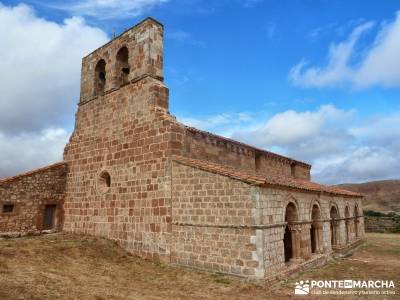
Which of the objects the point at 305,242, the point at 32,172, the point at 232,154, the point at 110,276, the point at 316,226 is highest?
the point at 232,154

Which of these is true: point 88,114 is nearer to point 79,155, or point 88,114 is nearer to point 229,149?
point 79,155

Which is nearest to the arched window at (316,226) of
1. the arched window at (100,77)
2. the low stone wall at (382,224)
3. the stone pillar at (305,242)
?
the stone pillar at (305,242)

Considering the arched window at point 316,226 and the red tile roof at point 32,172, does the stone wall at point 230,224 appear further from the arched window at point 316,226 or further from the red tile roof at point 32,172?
the red tile roof at point 32,172

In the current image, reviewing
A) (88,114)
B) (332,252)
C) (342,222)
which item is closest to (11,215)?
(88,114)

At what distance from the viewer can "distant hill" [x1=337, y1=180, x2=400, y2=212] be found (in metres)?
44.8

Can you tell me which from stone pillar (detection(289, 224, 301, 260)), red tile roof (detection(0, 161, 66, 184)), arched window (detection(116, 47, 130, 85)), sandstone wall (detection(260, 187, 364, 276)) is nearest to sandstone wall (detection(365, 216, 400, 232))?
sandstone wall (detection(260, 187, 364, 276))

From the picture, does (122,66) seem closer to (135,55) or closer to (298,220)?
(135,55)

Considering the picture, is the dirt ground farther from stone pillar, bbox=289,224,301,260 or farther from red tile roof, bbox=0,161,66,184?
red tile roof, bbox=0,161,66,184

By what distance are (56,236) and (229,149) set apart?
25.0ft

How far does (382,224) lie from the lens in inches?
1172

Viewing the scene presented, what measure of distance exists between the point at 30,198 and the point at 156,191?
5.88 meters

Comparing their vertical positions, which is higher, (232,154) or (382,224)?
(232,154)

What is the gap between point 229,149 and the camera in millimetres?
14070

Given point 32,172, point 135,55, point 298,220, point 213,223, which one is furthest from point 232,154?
point 32,172
